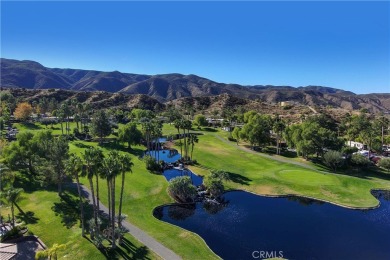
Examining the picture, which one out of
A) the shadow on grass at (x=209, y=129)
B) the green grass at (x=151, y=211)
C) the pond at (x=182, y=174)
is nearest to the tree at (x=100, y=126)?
the green grass at (x=151, y=211)

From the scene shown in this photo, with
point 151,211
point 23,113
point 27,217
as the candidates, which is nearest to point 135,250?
point 151,211

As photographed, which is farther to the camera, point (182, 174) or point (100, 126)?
point (100, 126)

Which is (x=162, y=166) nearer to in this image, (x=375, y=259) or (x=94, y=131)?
(x=94, y=131)

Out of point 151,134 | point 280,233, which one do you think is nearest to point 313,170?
point 280,233

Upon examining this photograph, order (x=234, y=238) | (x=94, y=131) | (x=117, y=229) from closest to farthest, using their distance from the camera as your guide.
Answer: (x=117, y=229)
(x=234, y=238)
(x=94, y=131)

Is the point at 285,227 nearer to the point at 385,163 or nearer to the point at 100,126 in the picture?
the point at 385,163
